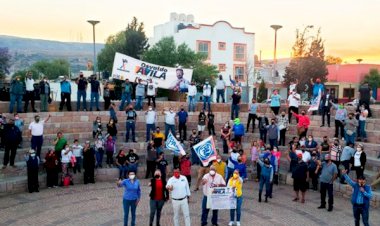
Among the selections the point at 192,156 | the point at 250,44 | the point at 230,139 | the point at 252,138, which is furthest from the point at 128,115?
the point at 250,44

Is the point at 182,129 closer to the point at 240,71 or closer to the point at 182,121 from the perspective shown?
the point at 182,121

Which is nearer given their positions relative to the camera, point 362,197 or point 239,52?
point 362,197

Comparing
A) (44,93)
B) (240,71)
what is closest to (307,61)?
(240,71)

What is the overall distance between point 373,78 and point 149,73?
46459 mm

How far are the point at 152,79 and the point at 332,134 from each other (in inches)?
408

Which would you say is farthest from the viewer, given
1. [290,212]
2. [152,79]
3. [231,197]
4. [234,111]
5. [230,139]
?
[152,79]

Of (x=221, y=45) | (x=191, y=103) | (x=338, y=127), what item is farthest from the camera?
(x=221, y=45)

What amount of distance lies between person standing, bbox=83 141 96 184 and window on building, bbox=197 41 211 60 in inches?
1433

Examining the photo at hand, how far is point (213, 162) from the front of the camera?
1376 cm

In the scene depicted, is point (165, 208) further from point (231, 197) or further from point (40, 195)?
point (40, 195)

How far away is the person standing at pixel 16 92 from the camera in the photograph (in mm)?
19297

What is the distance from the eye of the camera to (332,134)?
1984 centimetres

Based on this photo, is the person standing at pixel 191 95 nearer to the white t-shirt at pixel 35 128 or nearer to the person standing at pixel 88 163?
the person standing at pixel 88 163

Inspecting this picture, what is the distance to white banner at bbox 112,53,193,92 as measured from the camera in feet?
75.7
